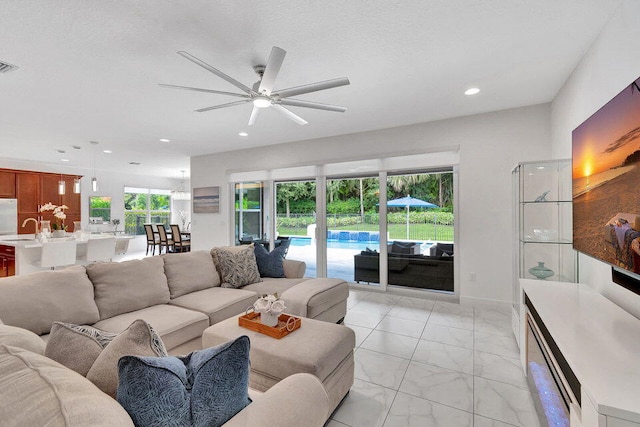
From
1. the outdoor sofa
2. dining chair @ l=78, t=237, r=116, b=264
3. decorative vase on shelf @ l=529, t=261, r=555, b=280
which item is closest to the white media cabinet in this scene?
decorative vase on shelf @ l=529, t=261, r=555, b=280

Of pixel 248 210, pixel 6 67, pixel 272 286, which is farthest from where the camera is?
pixel 248 210

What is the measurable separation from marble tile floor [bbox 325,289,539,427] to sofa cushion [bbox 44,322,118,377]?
4.69 feet

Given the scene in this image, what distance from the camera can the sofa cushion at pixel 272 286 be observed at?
319 cm

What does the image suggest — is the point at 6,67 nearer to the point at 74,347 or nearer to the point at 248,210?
the point at 74,347

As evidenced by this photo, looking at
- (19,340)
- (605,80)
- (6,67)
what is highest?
(6,67)

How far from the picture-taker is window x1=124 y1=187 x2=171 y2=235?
936 centimetres

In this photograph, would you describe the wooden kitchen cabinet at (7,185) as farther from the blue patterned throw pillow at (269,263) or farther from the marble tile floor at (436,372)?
the marble tile floor at (436,372)

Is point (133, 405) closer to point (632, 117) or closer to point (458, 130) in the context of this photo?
point (632, 117)

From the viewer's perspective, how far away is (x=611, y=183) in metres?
1.60

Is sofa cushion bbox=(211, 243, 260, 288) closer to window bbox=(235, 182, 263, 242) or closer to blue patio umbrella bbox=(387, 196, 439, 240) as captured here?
blue patio umbrella bbox=(387, 196, 439, 240)

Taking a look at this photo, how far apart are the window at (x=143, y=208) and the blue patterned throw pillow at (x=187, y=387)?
33.0 ft

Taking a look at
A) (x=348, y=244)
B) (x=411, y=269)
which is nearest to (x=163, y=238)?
(x=348, y=244)

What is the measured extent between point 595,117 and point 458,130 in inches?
88.8

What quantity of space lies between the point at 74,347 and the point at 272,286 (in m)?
2.41
